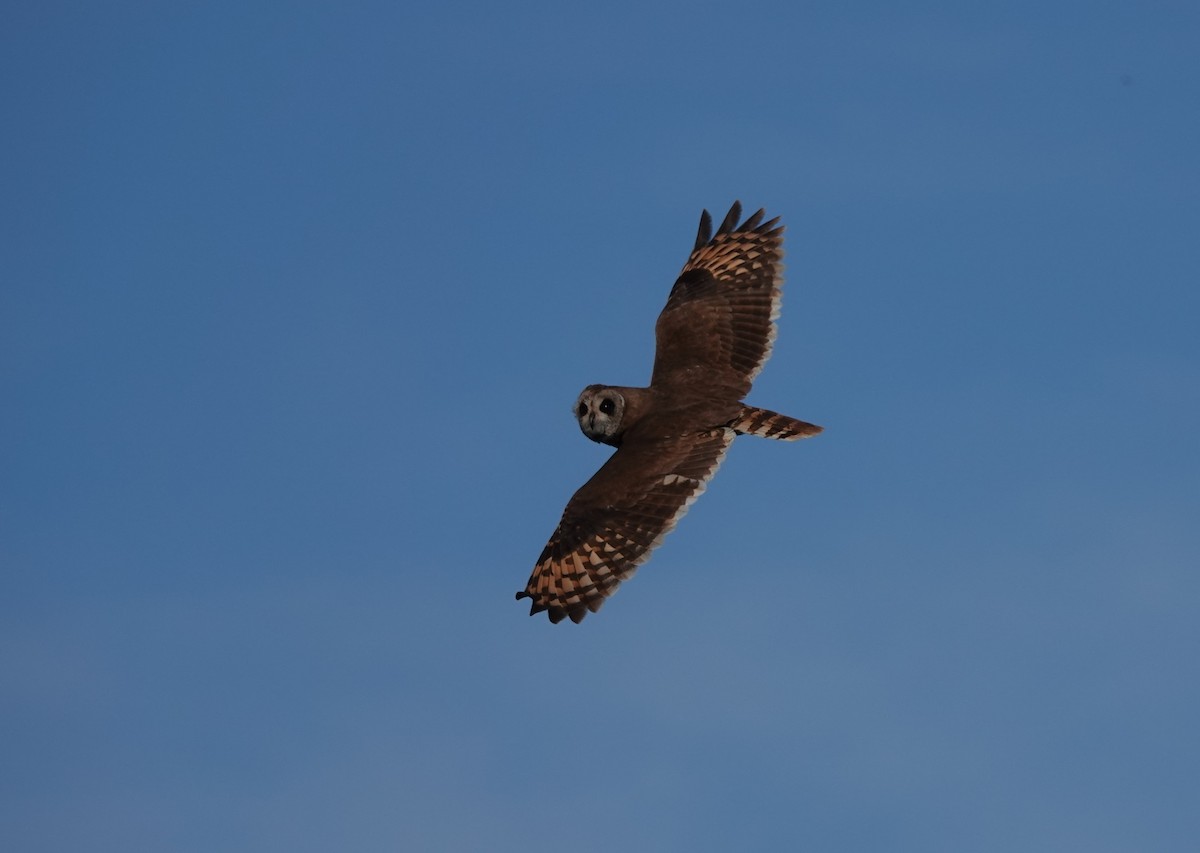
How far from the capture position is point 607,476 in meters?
24.2

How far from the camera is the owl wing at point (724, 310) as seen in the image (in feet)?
88.3

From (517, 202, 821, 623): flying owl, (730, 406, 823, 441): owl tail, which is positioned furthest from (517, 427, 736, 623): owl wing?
(730, 406, 823, 441): owl tail

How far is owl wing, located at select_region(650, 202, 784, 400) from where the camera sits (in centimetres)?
2691

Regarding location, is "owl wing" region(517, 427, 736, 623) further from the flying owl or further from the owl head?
the owl head

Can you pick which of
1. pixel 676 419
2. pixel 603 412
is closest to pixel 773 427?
pixel 676 419

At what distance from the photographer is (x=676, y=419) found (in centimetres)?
2523

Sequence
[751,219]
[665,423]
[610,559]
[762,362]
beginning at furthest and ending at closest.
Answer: [751,219]
[762,362]
[665,423]
[610,559]

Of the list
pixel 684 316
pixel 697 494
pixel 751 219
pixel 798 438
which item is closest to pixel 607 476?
pixel 697 494

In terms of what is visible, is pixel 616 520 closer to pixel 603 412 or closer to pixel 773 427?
pixel 603 412

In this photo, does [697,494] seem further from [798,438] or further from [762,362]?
[762,362]

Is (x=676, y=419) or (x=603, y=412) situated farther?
(x=603, y=412)

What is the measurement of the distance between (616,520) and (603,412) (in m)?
2.75

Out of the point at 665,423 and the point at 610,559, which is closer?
the point at 610,559

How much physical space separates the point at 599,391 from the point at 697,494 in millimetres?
2834
